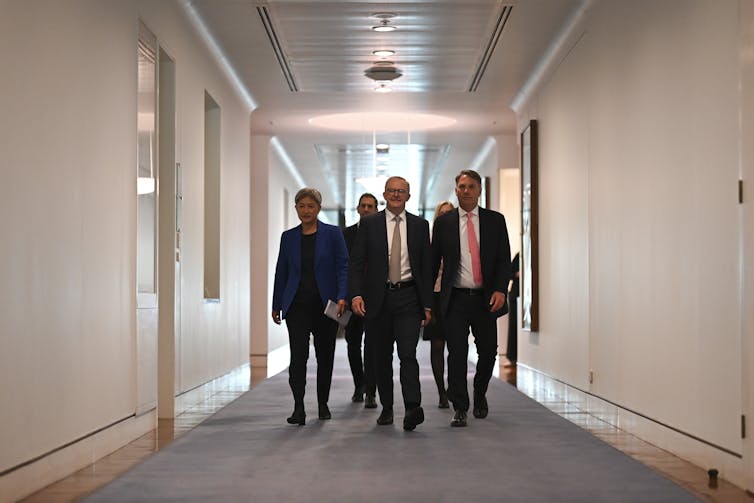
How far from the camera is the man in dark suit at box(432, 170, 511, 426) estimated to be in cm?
723

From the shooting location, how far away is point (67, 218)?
5.54 metres

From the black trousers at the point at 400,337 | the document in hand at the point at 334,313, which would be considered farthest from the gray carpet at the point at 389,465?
the document in hand at the point at 334,313

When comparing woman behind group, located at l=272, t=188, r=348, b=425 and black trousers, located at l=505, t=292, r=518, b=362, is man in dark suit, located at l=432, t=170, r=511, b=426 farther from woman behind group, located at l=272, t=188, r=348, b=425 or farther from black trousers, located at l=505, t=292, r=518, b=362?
black trousers, located at l=505, t=292, r=518, b=362

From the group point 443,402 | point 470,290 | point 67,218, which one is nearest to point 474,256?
point 470,290

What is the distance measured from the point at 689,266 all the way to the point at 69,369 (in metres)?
3.11

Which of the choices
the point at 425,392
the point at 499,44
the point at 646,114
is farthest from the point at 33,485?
the point at 499,44

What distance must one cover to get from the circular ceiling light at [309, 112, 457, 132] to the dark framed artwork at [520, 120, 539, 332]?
2.70 meters

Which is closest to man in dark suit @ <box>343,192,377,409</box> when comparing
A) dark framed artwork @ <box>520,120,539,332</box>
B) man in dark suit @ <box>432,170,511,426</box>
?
man in dark suit @ <box>432,170,511,426</box>

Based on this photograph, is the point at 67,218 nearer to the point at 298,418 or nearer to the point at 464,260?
the point at 298,418

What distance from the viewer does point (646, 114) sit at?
688cm

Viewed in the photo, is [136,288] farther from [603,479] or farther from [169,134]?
[603,479]

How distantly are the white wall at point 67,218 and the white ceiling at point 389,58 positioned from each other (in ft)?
4.54

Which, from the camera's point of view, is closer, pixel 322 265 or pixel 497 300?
pixel 497 300

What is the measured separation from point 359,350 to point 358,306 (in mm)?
2023
